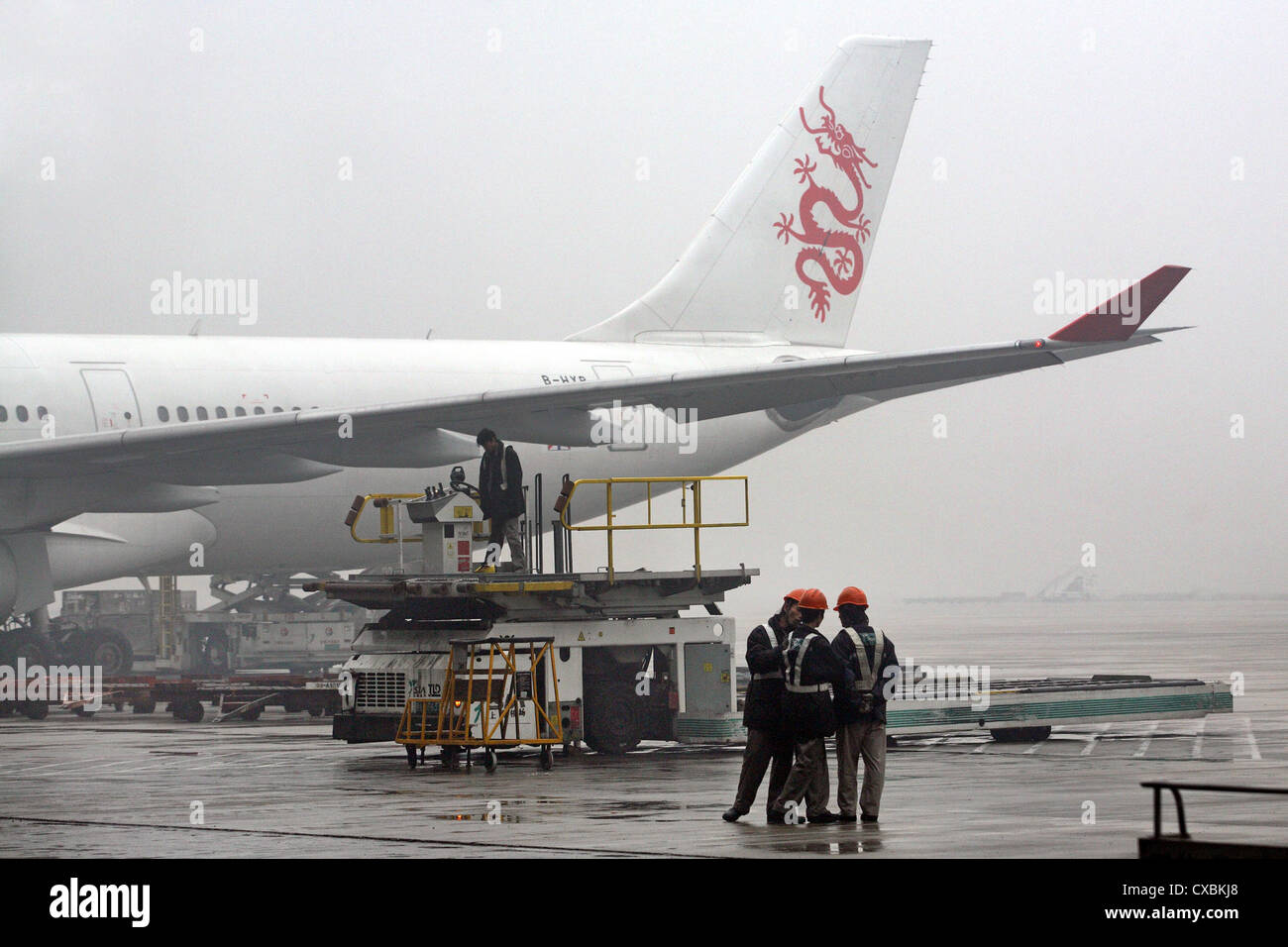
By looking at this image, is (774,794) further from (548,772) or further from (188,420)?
(188,420)

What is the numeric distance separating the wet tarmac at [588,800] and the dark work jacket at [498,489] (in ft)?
7.44

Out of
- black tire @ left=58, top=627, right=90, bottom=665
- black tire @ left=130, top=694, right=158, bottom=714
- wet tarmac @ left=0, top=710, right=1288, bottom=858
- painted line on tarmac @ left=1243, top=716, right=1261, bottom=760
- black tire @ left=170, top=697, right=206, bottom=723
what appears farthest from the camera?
black tire @ left=58, top=627, right=90, bottom=665

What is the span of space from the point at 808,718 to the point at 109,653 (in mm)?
17647

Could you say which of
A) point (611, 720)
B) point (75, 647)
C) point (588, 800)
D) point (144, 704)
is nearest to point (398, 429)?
point (611, 720)

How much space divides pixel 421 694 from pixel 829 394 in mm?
6194

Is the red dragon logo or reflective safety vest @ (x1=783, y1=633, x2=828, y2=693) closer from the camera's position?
reflective safety vest @ (x1=783, y1=633, x2=828, y2=693)

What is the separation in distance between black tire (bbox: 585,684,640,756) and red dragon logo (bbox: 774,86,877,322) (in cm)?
1197

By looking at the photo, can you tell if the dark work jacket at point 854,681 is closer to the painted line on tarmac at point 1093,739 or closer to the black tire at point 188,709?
the painted line on tarmac at point 1093,739

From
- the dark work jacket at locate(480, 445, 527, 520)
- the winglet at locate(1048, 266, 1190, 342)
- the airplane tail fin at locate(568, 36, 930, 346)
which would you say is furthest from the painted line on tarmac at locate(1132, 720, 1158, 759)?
the airplane tail fin at locate(568, 36, 930, 346)

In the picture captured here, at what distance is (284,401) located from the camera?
21609 millimetres

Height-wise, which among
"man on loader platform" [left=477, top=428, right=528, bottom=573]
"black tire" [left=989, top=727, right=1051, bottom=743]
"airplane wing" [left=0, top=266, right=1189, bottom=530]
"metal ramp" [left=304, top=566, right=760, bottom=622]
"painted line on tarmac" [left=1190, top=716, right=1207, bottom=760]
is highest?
"airplane wing" [left=0, top=266, right=1189, bottom=530]

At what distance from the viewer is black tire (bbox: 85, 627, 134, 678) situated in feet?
87.1

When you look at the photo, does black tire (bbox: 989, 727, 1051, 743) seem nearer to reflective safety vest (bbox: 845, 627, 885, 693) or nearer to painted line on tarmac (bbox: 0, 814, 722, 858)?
reflective safety vest (bbox: 845, 627, 885, 693)
